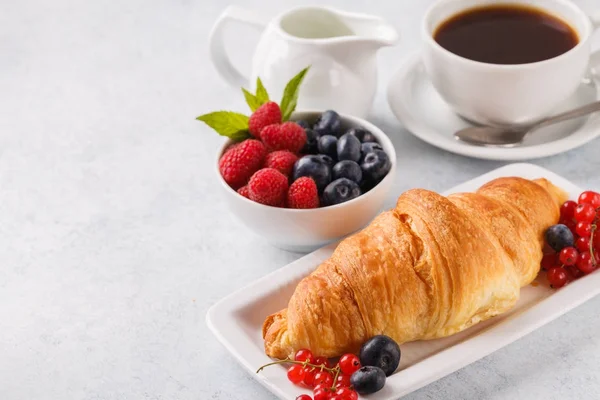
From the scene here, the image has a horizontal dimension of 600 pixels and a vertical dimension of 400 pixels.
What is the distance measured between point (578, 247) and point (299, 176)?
57 centimetres

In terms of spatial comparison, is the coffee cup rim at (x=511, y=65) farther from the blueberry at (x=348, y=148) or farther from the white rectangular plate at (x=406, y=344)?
the white rectangular plate at (x=406, y=344)

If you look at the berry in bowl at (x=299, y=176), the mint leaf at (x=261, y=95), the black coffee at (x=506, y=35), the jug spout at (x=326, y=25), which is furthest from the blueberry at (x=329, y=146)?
the black coffee at (x=506, y=35)

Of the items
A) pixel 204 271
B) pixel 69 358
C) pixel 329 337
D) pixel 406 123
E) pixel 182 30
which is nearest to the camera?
pixel 329 337

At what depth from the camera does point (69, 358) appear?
1.64m

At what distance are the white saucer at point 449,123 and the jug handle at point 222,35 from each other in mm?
392

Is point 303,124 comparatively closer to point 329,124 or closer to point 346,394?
point 329,124

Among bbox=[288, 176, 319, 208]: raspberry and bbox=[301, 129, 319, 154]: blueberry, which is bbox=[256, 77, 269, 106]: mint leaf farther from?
bbox=[288, 176, 319, 208]: raspberry

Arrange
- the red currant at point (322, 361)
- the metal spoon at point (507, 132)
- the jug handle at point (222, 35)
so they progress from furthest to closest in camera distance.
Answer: the jug handle at point (222, 35) → the metal spoon at point (507, 132) → the red currant at point (322, 361)

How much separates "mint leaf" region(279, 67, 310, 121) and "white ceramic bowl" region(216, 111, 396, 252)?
230mm

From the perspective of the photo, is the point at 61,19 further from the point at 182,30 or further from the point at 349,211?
the point at 349,211

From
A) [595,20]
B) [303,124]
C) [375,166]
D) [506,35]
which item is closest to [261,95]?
[303,124]

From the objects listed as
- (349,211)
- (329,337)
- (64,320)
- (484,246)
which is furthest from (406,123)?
(64,320)

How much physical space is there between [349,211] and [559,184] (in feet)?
1.63

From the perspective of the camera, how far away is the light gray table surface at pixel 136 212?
1587 millimetres
